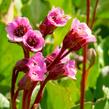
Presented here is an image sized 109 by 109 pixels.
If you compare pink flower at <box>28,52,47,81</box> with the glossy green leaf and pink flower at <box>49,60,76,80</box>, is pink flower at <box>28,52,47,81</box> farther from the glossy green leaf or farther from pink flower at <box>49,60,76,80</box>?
the glossy green leaf

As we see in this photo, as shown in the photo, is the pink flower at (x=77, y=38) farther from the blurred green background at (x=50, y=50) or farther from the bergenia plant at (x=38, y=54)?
the blurred green background at (x=50, y=50)

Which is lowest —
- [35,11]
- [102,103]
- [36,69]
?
[102,103]

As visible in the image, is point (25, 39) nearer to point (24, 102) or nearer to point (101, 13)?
point (24, 102)

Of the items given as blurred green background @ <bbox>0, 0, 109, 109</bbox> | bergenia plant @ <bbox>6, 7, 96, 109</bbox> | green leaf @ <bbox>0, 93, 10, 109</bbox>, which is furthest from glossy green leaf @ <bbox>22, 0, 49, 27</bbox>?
bergenia plant @ <bbox>6, 7, 96, 109</bbox>

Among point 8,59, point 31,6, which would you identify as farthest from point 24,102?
point 31,6

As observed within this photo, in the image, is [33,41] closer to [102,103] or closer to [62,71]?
[62,71]

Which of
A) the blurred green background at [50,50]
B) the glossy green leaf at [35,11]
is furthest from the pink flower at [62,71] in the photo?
the glossy green leaf at [35,11]

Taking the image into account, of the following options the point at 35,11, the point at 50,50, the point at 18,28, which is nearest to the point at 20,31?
the point at 18,28
